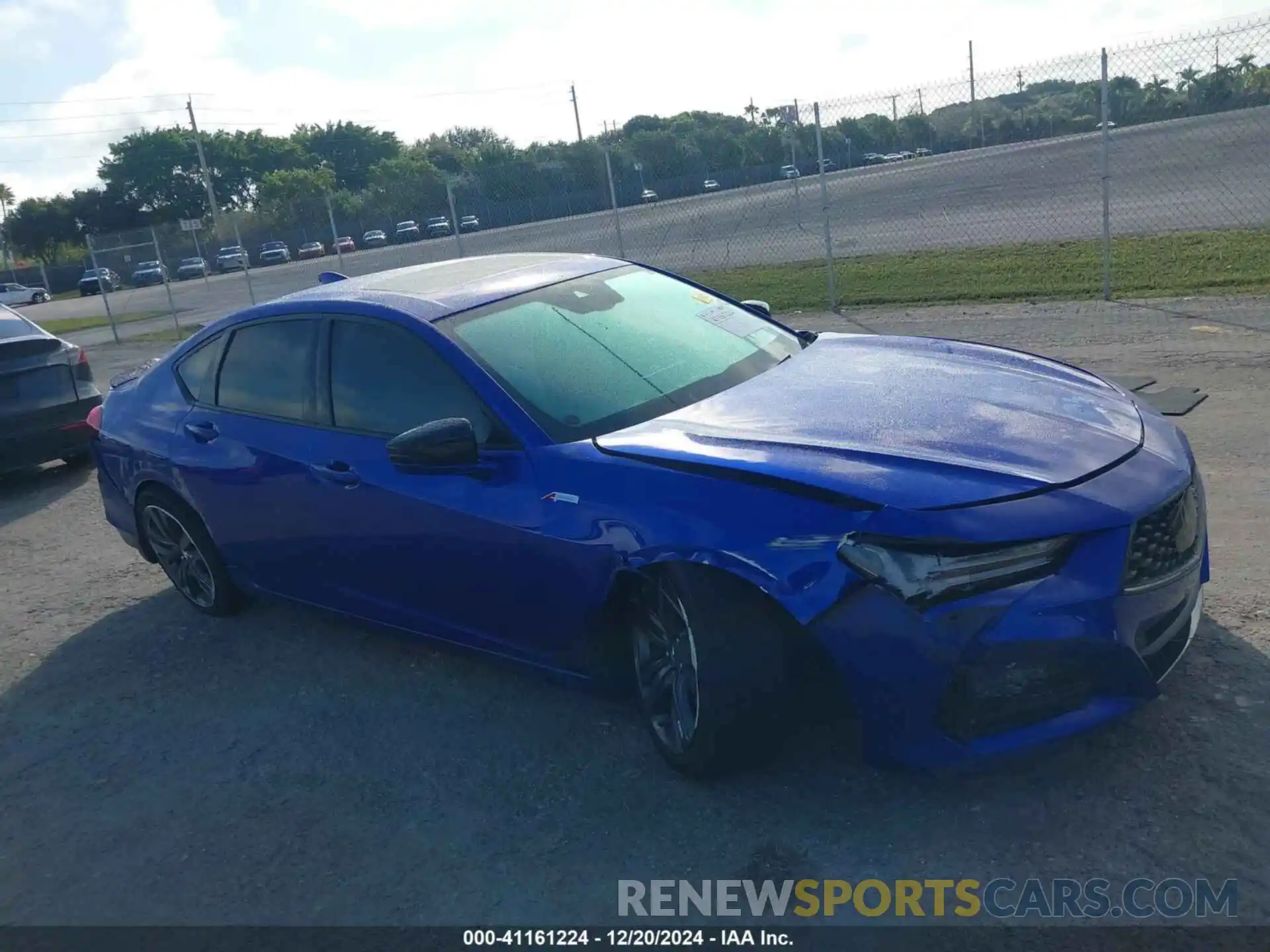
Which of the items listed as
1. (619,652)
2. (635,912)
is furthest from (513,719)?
(635,912)

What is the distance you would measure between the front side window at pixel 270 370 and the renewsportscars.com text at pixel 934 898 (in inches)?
102

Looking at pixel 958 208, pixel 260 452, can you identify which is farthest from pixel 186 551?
pixel 958 208

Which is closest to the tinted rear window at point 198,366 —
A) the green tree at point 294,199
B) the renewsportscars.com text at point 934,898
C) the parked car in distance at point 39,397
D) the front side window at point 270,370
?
the front side window at point 270,370

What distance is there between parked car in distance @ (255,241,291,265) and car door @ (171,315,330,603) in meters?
39.1

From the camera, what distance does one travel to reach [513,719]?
416 cm

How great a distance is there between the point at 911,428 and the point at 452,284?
2152 mm

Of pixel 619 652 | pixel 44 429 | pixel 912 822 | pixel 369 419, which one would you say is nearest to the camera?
pixel 912 822

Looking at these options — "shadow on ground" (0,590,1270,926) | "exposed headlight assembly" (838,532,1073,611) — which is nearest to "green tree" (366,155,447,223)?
"shadow on ground" (0,590,1270,926)

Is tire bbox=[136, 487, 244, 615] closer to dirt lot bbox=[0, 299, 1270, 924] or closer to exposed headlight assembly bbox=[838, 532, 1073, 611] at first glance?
dirt lot bbox=[0, 299, 1270, 924]

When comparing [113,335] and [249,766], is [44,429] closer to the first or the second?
[249,766]

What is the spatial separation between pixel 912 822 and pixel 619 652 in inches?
42.3

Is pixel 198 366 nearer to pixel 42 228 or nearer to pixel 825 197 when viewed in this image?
pixel 825 197

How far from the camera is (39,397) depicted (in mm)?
8875

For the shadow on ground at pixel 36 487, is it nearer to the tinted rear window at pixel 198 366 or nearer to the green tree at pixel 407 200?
the tinted rear window at pixel 198 366
